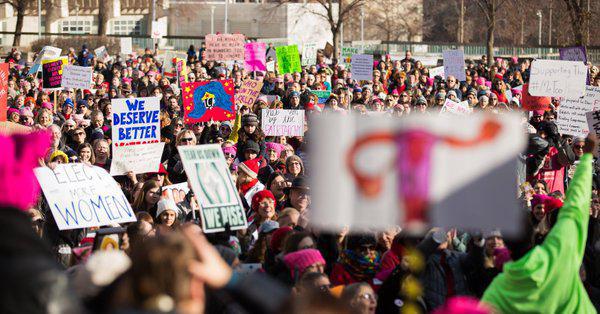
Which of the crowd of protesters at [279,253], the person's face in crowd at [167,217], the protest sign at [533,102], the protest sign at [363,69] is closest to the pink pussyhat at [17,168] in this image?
the crowd of protesters at [279,253]

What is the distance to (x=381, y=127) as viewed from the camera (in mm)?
4688

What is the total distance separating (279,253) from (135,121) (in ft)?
17.1

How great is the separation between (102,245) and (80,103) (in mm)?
10583

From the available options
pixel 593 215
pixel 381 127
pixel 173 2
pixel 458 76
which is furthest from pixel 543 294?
pixel 173 2

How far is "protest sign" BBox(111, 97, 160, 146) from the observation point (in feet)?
40.7

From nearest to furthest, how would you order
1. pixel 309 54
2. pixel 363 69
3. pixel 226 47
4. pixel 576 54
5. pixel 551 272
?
pixel 551 272
pixel 576 54
pixel 363 69
pixel 226 47
pixel 309 54

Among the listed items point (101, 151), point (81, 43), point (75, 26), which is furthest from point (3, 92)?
point (75, 26)

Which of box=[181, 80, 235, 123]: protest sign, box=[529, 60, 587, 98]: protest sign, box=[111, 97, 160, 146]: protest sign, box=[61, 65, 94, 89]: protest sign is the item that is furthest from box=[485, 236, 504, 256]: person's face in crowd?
box=[61, 65, 94, 89]: protest sign

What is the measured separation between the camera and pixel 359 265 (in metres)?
7.56

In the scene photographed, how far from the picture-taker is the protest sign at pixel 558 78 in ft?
51.7

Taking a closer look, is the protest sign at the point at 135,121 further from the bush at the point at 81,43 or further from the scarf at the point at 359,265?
the bush at the point at 81,43

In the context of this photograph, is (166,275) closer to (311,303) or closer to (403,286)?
(311,303)

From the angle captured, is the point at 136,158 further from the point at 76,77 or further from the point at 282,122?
the point at 76,77

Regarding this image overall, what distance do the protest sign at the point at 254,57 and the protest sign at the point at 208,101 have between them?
11.8 m
